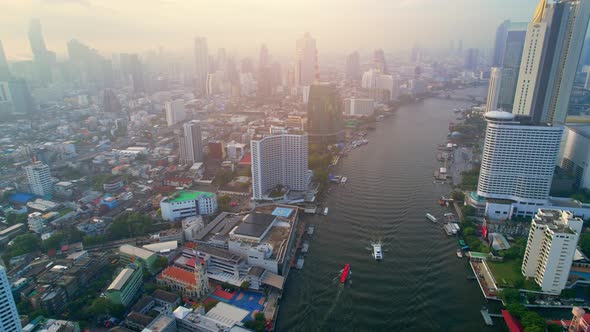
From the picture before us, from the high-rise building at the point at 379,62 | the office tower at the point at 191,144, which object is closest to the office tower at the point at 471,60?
the high-rise building at the point at 379,62

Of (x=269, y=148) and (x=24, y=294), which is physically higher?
(x=269, y=148)

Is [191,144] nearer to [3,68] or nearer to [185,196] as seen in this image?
[185,196]

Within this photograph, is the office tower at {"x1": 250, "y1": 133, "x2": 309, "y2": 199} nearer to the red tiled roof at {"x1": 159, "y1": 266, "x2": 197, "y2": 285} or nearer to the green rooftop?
the green rooftop

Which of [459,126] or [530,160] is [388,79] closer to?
[459,126]

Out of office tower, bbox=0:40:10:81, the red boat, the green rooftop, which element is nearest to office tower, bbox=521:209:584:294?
the red boat

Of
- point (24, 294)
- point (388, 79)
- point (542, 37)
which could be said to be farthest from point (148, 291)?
point (388, 79)

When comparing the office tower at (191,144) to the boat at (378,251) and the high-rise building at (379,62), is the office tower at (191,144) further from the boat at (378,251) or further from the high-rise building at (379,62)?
the high-rise building at (379,62)
